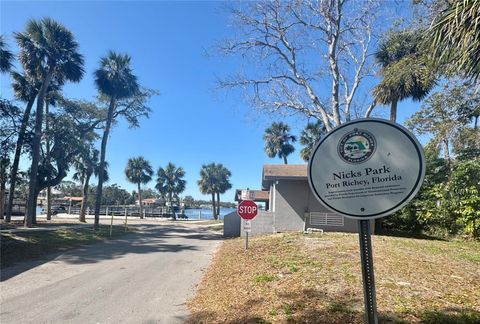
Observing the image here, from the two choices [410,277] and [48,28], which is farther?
[48,28]

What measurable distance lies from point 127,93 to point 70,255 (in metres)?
14.7

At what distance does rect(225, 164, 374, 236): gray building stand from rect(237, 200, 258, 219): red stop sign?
13.7ft

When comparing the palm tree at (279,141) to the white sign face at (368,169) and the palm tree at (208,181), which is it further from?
the white sign face at (368,169)

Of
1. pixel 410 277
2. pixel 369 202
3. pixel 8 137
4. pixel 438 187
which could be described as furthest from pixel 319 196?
pixel 8 137

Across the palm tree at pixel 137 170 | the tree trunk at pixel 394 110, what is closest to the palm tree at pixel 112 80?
the tree trunk at pixel 394 110

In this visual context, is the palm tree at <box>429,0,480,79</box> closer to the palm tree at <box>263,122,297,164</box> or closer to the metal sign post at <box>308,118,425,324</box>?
the metal sign post at <box>308,118,425,324</box>

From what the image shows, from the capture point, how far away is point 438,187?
1481 cm

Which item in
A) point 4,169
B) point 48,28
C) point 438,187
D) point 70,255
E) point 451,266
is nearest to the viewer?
point 451,266

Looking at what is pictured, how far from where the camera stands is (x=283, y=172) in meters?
16.7

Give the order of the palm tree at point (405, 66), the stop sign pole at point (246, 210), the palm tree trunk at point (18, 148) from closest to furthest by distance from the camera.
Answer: the palm tree at point (405, 66) → the stop sign pole at point (246, 210) → the palm tree trunk at point (18, 148)

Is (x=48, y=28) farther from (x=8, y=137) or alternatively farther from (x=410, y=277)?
(x=410, y=277)

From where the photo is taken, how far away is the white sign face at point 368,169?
2195 millimetres

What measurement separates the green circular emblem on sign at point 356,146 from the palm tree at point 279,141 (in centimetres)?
3745

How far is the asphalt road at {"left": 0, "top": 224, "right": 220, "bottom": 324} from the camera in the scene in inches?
203
